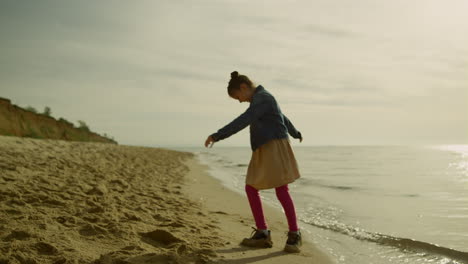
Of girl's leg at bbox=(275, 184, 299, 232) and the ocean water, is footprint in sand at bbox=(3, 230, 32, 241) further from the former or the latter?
the ocean water

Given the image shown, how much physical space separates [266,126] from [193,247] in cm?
135

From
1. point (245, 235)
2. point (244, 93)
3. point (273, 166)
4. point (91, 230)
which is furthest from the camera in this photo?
point (245, 235)

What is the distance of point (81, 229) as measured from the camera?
3033 mm

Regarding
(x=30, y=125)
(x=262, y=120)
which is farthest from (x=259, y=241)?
(x=30, y=125)

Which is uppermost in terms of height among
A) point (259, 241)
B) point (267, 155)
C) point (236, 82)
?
point (236, 82)

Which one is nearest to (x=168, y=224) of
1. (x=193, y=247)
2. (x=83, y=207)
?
(x=193, y=247)

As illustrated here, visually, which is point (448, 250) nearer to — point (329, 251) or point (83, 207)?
point (329, 251)

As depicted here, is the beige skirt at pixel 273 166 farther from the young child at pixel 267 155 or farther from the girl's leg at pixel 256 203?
the girl's leg at pixel 256 203

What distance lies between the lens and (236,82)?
3.41m

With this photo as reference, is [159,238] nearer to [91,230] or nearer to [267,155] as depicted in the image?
[91,230]

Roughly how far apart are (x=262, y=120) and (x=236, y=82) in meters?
0.51

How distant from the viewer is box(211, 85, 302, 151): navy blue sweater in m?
3.09

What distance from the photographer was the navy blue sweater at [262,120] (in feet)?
10.2

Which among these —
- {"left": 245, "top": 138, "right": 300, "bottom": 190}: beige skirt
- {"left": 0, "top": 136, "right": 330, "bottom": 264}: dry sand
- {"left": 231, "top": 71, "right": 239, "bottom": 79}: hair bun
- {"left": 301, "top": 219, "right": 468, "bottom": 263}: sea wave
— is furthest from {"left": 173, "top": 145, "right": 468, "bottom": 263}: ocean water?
{"left": 231, "top": 71, "right": 239, "bottom": 79}: hair bun
